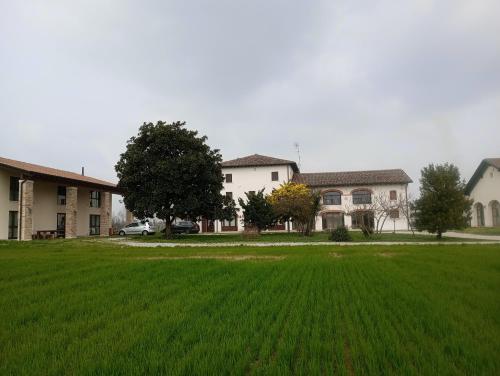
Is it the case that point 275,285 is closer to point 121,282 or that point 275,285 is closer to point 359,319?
point 359,319

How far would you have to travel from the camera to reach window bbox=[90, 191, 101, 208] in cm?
3575

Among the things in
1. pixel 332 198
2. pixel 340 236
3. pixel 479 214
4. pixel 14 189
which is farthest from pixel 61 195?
pixel 479 214

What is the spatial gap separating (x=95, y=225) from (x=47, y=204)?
623cm

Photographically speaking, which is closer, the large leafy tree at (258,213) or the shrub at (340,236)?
the shrub at (340,236)

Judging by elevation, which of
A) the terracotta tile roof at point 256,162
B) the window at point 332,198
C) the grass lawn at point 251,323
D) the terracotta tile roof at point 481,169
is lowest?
the grass lawn at point 251,323

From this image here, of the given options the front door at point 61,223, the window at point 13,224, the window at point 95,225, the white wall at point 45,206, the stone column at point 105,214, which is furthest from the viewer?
the stone column at point 105,214

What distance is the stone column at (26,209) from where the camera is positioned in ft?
84.3

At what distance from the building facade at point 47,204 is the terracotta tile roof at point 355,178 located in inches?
875

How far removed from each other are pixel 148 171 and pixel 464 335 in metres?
24.2

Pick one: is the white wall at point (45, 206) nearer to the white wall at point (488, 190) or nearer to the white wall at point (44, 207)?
the white wall at point (44, 207)

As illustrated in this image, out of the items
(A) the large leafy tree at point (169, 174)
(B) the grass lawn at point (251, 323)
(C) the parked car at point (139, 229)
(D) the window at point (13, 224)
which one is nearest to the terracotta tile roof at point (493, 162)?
(A) the large leafy tree at point (169, 174)

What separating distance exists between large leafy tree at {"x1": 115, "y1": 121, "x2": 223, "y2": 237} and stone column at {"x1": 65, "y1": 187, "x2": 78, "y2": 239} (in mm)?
5976

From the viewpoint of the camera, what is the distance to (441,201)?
22.0 m

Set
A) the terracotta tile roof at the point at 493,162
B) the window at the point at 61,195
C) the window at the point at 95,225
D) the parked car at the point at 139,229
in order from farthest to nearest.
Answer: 1. the parked car at the point at 139,229
2. the window at the point at 95,225
3. the terracotta tile roof at the point at 493,162
4. the window at the point at 61,195
